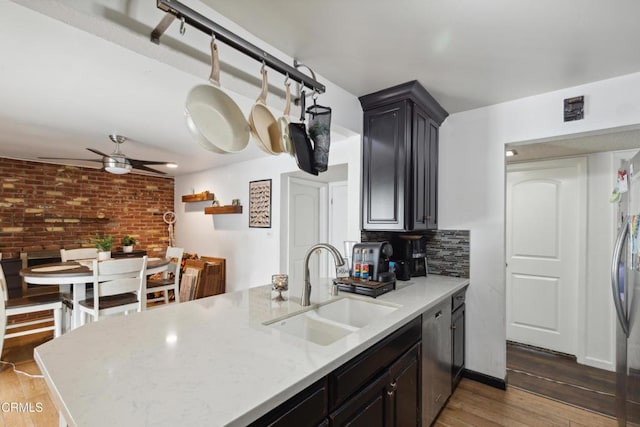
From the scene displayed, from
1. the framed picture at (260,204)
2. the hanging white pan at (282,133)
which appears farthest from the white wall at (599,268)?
the framed picture at (260,204)

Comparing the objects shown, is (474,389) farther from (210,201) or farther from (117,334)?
(210,201)

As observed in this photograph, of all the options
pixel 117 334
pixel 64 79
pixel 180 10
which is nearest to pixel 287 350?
pixel 117 334

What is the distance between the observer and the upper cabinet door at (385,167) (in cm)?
217

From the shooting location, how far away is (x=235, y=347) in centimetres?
101

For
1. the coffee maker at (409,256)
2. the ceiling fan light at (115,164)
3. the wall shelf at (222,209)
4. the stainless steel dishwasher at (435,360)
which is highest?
the ceiling fan light at (115,164)

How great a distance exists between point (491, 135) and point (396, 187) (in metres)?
0.95

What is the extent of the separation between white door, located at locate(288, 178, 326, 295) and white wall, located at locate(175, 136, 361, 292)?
0.65 feet

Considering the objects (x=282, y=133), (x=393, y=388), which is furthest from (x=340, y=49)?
(x=393, y=388)

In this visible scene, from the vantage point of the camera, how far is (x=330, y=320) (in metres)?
1.60

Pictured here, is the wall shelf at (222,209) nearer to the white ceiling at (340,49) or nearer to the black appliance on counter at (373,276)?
the white ceiling at (340,49)

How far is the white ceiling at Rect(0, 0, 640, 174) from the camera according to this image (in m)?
1.27

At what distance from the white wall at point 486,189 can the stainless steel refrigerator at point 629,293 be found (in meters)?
0.69

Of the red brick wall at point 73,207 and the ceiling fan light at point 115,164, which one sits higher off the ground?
the ceiling fan light at point 115,164

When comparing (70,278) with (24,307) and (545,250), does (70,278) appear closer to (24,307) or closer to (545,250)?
(24,307)
